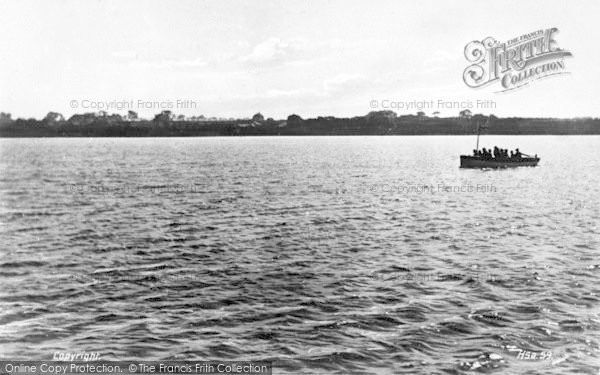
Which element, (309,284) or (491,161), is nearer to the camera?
(309,284)

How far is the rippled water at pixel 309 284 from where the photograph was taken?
41.1 feet

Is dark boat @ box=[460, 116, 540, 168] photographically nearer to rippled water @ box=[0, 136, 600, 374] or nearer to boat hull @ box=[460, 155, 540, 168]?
boat hull @ box=[460, 155, 540, 168]

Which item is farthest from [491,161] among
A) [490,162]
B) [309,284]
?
[309,284]

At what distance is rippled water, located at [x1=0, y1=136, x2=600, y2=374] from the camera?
1252 centimetres

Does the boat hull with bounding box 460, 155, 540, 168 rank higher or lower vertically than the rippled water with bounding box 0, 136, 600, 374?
higher

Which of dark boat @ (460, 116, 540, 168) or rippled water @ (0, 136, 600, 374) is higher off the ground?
dark boat @ (460, 116, 540, 168)

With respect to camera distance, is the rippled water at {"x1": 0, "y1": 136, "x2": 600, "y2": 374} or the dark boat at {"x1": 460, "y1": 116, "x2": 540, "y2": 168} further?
the dark boat at {"x1": 460, "y1": 116, "x2": 540, "y2": 168}

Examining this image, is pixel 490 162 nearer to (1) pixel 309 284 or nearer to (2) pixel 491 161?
(2) pixel 491 161

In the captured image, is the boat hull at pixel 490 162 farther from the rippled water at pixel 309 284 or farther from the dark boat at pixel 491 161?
the rippled water at pixel 309 284

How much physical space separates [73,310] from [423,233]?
18311 millimetres

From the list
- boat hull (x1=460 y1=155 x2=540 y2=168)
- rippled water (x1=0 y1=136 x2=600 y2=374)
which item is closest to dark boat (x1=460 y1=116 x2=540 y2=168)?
boat hull (x1=460 y1=155 x2=540 y2=168)

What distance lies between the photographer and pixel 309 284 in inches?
697

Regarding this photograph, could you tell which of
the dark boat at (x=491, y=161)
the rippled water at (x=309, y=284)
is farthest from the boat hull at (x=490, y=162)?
the rippled water at (x=309, y=284)

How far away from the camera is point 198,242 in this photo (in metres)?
24.6
